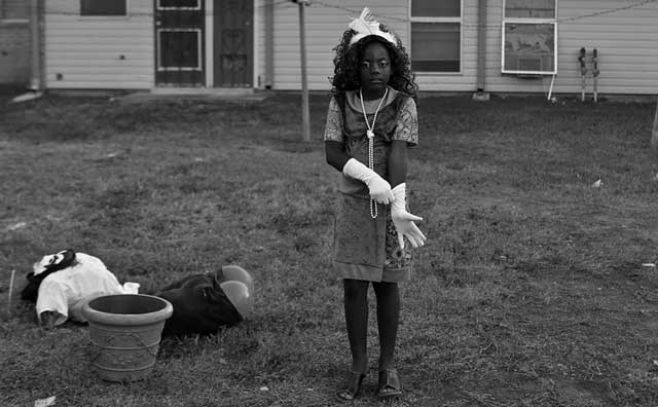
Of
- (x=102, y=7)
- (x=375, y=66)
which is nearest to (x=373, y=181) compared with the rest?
(x=375, y=66)

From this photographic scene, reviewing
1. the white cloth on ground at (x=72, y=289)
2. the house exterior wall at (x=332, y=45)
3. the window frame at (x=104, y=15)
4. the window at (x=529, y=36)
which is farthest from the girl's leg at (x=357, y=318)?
the window frame at (x=104, y=15)

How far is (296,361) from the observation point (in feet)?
14.4

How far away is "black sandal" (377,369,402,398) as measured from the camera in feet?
12.7

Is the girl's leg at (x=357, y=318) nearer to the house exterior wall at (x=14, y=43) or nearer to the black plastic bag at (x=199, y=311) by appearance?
the black plastic bag at (x=199, y=311)

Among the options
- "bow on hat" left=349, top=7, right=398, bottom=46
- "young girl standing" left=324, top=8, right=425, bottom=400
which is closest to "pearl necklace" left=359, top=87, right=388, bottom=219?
"young girl standing" left=324, top=8, right=425, bottom=400

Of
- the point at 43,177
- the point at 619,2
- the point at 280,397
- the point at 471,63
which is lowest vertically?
the point at 280,397

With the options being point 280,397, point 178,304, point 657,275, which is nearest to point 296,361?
point 280,397

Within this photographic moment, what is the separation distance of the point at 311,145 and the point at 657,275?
18.4ft

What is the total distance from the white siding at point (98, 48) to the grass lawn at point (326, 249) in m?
3.19

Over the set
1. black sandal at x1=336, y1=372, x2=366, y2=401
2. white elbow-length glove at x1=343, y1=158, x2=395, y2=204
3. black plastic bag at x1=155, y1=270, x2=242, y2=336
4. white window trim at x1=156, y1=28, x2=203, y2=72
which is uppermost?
white window trim at x1=156, y1=28, x2=203, y2=72

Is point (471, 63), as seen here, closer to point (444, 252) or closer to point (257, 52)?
point (257, 52)

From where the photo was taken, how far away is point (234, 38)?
15633mm

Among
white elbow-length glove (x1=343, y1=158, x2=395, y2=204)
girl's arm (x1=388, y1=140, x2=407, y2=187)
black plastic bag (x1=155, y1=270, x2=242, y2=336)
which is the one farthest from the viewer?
black plastic bag (x1=155, y1=270, x2=242, y2=336)

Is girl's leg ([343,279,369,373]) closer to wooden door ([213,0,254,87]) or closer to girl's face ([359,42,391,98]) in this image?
girl's face ([359,42,391,98])
